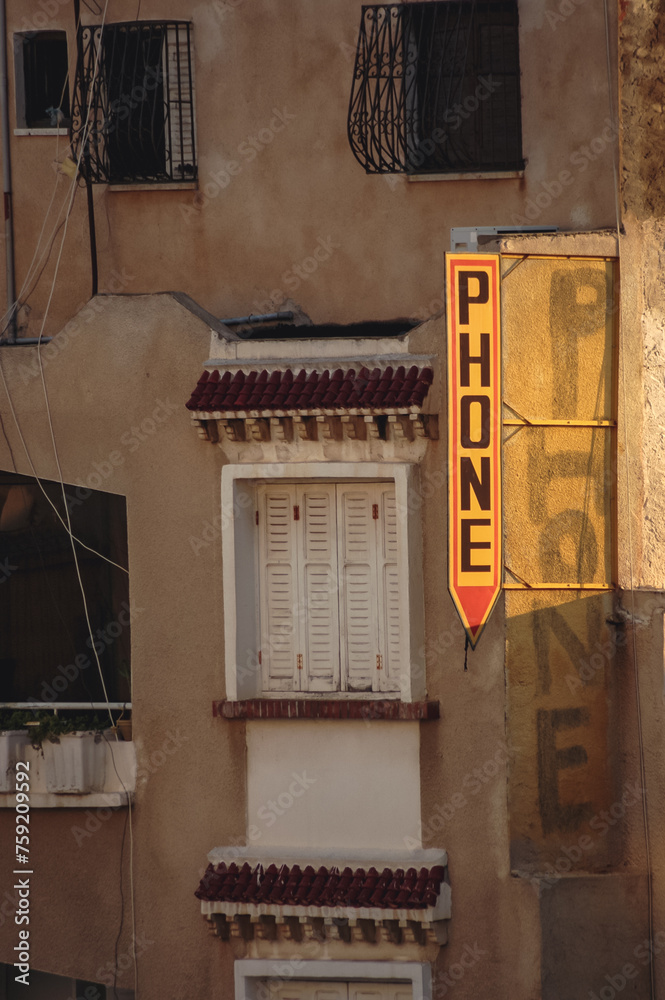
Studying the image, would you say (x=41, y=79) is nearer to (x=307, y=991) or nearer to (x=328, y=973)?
(x=328, y=973)

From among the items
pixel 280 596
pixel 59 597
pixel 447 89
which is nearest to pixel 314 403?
pixel 280 596

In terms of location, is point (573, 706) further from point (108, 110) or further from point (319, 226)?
point (108, 110)

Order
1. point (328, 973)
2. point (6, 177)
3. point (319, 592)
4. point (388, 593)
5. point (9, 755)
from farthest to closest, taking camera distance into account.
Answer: point (6, 177)
point (9, 755)
point (319, 592)
point (388, 593)
point (328, 973)

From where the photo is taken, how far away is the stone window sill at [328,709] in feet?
54.4

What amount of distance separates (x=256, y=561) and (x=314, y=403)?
6.52 feet

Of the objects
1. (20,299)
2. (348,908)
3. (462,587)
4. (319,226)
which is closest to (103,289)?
(20,299)

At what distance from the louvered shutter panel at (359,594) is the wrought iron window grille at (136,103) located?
208 inches

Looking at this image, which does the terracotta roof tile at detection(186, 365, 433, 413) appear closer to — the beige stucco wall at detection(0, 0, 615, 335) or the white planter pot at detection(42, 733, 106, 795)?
the beige stucco wall at detection(0, 0, 615, 335)

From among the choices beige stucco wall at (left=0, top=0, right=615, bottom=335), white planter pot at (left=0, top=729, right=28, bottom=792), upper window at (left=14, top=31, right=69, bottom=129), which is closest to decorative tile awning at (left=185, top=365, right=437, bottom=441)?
beige stucco wall at (left=0, top=0, right=615, bottom=335)

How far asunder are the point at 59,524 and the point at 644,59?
8568mm

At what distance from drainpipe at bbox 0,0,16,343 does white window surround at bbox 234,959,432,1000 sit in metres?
8.42

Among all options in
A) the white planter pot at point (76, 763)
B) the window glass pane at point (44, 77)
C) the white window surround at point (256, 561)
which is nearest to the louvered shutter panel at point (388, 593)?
the white window surround at point (256, 561)

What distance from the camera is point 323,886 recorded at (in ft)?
54.6

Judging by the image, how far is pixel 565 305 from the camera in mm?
16641
